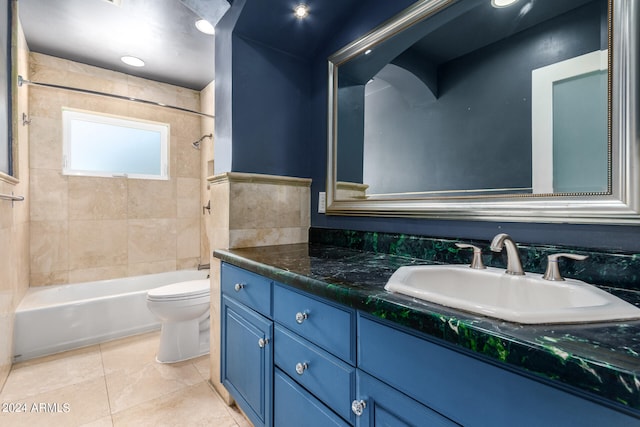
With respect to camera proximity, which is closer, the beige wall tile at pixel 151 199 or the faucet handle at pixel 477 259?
the faucet handle at pixel 477 259

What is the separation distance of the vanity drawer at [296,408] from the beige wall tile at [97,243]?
2450mm

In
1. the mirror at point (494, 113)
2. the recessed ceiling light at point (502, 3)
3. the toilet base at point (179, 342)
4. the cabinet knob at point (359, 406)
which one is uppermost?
the recessed ceiling light at point (502, 3)

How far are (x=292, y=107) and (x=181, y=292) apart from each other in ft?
4.67

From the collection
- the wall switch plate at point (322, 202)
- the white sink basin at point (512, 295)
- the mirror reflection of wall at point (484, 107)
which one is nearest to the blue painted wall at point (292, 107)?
the wall switch plate at point (322, 202)

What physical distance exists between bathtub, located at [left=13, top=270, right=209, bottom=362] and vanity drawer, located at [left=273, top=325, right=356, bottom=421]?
6.15 ft

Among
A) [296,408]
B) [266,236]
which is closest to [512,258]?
[296,408]

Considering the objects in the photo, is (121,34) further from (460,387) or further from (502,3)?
(460,387)

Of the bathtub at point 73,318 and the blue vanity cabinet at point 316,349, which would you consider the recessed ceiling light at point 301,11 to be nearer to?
the blue vanity cabinet at point 316,349

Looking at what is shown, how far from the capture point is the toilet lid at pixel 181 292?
2011 mm

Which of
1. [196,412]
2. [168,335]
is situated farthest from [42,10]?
[196,412]

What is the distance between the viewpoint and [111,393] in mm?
1734

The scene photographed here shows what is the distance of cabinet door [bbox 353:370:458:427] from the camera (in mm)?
671

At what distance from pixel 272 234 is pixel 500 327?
1398 millimetres

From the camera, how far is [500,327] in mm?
560
